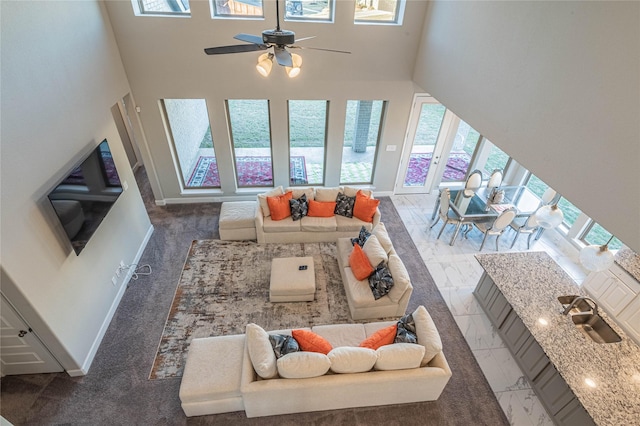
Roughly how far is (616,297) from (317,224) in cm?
458

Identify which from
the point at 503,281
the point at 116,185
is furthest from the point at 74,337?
the point at 503,281

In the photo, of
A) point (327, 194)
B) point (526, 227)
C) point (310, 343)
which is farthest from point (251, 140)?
point (526, 227)

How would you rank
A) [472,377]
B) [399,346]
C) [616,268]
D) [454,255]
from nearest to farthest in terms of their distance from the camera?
[399,346] → [472,377] → [616,268] → [454,255]

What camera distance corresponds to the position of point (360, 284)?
4625mm

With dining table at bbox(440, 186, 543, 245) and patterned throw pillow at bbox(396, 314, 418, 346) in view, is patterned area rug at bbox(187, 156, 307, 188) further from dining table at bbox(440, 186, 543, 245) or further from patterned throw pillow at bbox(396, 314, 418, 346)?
patterned throw pillow at bbox(396, 314, 418, 346)

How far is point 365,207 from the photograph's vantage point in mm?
5816

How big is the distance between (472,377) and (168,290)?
456cm

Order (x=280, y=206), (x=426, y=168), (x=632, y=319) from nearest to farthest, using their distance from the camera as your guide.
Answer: (x=632, y=319) → (x=280, y=206) → (x=426, y=168)

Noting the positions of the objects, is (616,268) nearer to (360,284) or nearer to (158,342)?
(360,284)

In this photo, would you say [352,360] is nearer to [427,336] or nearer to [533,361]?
[427,336]

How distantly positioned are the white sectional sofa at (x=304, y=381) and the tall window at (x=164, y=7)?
507 centimetres

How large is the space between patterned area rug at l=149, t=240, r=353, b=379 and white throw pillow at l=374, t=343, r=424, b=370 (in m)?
1.35

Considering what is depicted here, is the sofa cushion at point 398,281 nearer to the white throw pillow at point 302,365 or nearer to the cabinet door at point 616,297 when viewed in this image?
the white throw pillow at point 302,365

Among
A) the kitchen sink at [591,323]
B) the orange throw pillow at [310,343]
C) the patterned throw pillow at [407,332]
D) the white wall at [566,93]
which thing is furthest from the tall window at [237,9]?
the kitchen sink at [591,323]
